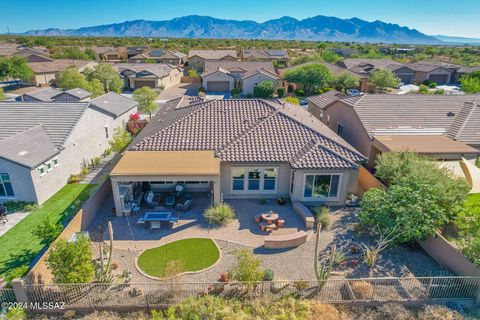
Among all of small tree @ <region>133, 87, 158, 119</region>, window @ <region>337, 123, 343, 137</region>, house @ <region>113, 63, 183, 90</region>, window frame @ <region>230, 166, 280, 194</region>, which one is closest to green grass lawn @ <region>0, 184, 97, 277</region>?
window frame @ <region>230, 166, 280, 194</region>

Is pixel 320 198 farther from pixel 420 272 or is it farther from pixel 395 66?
pixel 395 66

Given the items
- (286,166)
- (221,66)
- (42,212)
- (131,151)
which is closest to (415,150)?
(286,166)

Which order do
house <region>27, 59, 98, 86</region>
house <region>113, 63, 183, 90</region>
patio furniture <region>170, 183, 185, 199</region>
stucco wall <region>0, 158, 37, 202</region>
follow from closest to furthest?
1. stucco wall <region>0, 158, 37, 202</region>
2. patio furniture <region>170, 183, 185, 199</region>
3. house <region>113, 63, 183, 90</region>
4. house <region>27, 59, 98, 86</region>

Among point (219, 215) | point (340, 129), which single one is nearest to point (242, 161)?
point (219, 215)

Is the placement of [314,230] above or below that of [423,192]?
below

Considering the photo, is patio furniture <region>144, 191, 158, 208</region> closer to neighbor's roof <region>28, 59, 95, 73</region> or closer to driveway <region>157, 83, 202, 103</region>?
driveway <region>157, 83, 202, 103</region>

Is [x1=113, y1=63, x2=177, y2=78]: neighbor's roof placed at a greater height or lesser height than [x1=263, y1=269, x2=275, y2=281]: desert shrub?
greater
